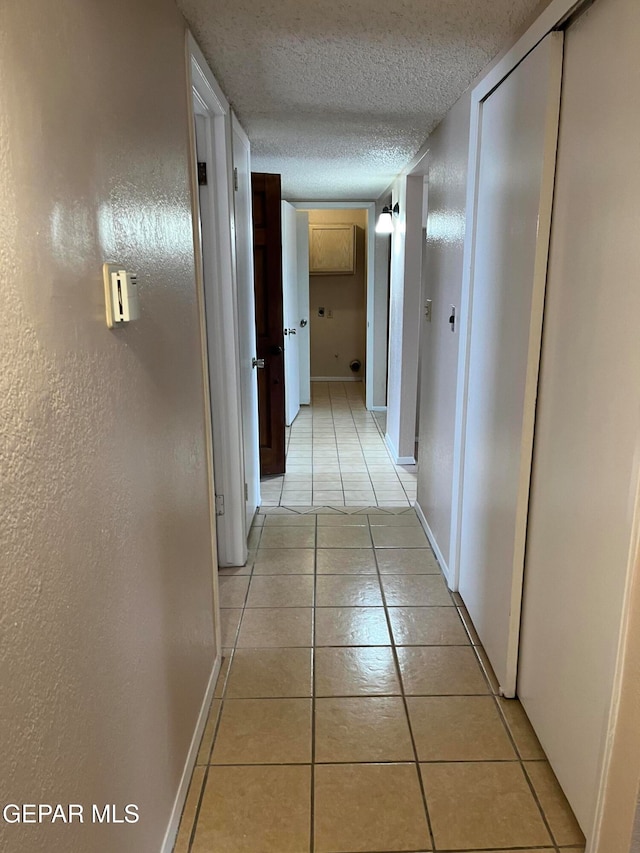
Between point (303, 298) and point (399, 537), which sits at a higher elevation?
point (303, 298)

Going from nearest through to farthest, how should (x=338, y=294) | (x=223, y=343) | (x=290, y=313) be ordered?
1. (x=223, y=343)
2. (x=290, y=313)
3. (x=338, y=294)

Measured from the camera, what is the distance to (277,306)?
150 inches

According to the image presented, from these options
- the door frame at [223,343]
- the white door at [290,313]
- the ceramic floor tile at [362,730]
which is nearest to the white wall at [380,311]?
the white door at [290,313]

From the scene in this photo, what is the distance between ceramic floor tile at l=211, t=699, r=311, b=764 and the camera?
1.73 meters

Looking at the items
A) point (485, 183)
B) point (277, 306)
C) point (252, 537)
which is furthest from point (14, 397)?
point (277, 306)

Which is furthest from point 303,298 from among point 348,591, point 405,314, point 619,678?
point 619,678

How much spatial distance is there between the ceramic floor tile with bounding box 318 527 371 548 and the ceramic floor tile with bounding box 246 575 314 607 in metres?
0.36

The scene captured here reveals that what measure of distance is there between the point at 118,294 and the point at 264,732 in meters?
1.40

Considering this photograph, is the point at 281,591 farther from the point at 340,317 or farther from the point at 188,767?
the point at 340,317

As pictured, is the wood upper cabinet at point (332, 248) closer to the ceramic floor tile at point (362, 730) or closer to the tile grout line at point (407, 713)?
the tile grout line at point (407, 713)

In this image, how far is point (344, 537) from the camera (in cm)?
316

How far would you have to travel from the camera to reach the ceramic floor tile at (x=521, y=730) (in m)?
1.73

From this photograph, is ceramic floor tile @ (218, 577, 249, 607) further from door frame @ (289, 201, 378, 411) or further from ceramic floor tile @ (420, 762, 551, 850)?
door frame @ (289, 201, 378, 411)

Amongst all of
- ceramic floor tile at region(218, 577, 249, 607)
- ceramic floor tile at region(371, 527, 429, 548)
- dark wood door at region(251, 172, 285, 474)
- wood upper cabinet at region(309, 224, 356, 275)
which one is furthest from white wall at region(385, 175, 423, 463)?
wood upper cabinet at region(309, 224, 356, 275)
